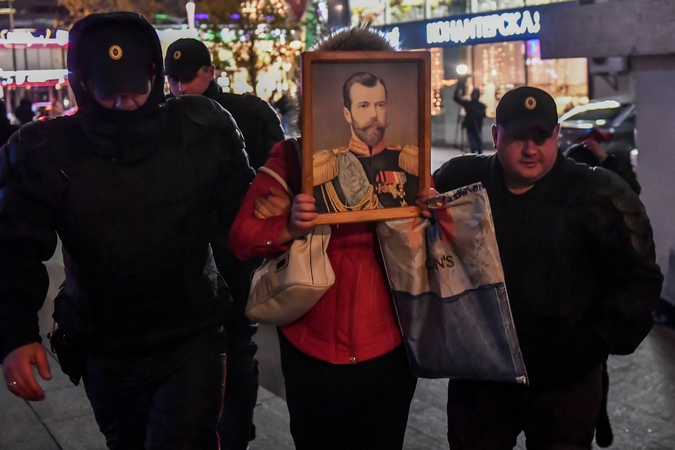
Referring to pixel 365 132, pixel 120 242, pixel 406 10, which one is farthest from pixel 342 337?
pixel 406 10

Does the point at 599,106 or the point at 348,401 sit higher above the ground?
the point at 599,106

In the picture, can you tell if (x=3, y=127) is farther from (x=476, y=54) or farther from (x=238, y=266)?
(x=476, y=54)

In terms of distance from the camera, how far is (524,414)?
3.12 meters

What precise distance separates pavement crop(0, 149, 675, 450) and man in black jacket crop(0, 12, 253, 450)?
2014mm

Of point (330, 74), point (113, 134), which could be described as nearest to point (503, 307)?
point (330, 74)

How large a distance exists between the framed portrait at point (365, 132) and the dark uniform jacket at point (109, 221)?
0.55 metres

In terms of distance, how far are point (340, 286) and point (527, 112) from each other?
3.17ft

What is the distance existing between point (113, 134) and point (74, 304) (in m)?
0.64

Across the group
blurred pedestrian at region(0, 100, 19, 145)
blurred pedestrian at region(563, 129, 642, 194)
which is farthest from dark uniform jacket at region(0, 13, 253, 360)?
blurred pedestrian at region(0, 100, 19, 145)

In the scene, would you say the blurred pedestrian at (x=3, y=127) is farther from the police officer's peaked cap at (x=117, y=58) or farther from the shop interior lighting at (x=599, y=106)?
the shop interior lighting at (x=599, y=106)

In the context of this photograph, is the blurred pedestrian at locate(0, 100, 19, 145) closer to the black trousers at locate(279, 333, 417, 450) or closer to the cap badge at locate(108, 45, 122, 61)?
the cap badge at locate(108, 45, 122, 61)

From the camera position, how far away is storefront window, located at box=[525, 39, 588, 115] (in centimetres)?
2483

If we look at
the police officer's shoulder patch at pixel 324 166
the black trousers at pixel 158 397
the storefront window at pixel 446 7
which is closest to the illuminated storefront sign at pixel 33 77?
the storefront window at pixel 446 7

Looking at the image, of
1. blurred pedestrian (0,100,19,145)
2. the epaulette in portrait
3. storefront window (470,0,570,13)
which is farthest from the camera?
storefront window (470,0,570,13)
